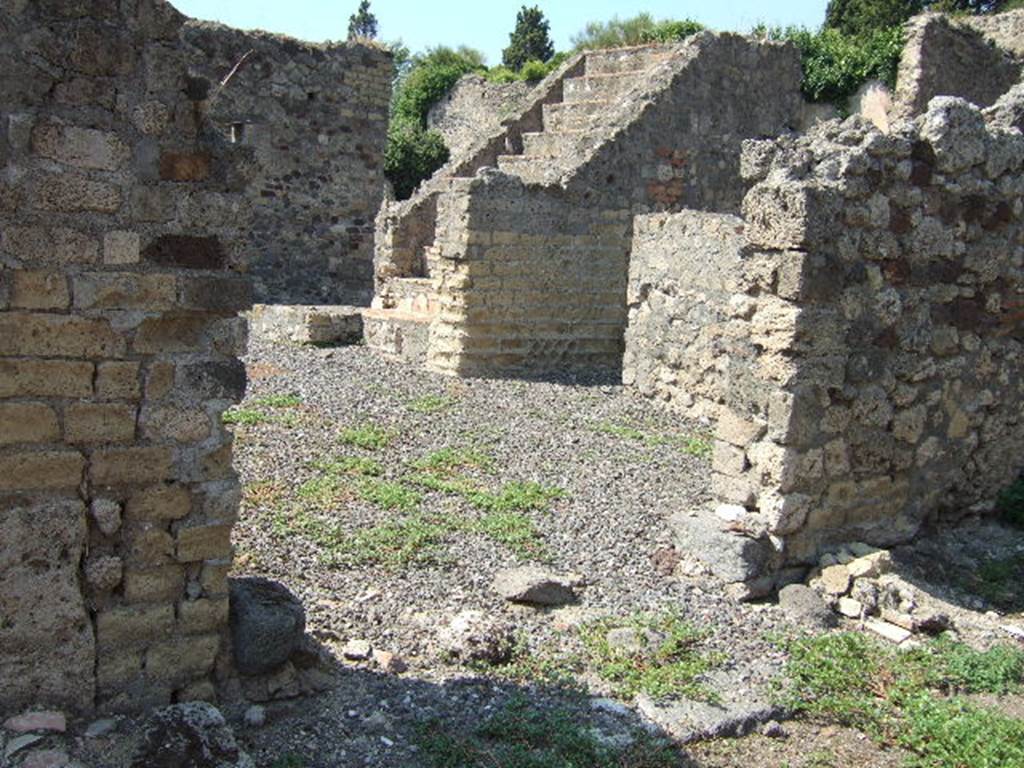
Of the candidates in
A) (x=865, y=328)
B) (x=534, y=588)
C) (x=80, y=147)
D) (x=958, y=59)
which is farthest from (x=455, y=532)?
(x=958, y=59)

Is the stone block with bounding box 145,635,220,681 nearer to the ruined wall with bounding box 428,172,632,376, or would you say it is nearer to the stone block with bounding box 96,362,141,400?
the stone block with bounding box 96,362,141,400

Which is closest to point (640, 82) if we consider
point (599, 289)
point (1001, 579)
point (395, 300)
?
point (599, 289)

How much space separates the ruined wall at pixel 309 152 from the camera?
49.8ft

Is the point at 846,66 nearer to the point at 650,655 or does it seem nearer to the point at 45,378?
the point at 650,655

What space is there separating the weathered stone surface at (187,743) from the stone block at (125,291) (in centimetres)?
135

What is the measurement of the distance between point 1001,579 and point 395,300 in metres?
8.37

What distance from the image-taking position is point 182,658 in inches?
144

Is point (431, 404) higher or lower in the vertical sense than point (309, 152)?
lower

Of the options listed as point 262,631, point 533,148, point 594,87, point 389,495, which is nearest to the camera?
point 262,631

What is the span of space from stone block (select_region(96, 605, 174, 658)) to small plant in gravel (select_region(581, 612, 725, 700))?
182 centimetres

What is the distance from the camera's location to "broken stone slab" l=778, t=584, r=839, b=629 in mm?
5074

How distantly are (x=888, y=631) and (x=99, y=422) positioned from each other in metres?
3.79

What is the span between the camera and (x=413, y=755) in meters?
3.59

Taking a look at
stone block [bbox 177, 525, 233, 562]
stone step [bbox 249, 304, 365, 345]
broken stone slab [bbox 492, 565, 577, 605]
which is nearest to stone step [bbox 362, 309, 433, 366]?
stone step [bbox 249, 304, 365, 345]
